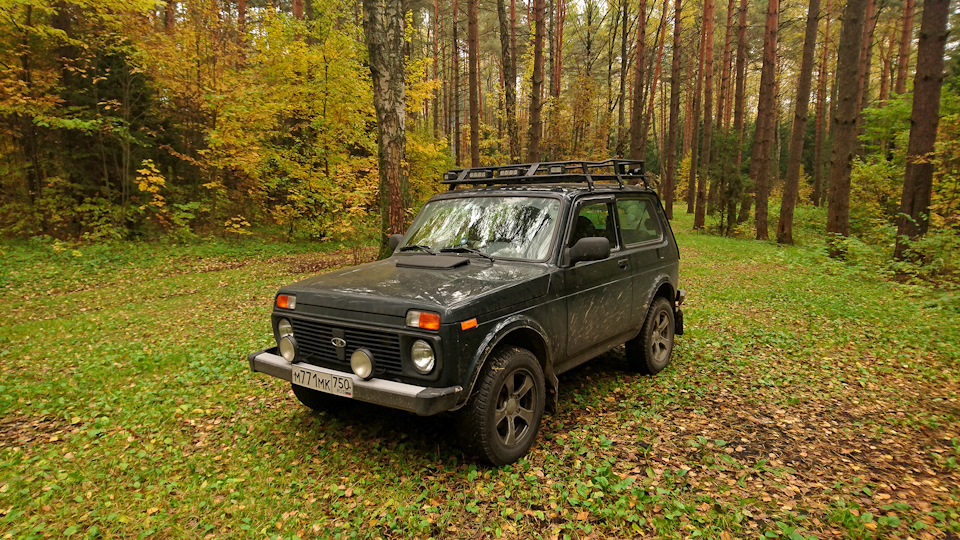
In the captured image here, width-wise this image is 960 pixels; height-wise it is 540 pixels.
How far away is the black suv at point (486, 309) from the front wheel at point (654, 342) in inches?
1.0

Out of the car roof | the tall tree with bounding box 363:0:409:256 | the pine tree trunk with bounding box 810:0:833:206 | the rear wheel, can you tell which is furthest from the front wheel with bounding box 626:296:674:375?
the pine tree trunk with bounding box 810:0:833:206

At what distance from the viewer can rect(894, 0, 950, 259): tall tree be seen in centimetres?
894

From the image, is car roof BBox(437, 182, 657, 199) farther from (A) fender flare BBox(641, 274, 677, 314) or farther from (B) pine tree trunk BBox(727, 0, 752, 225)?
(B) pine tree trunk BBox(727, 0, 752, 225)

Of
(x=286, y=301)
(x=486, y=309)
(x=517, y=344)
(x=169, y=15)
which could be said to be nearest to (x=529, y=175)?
(x=517, y=344)

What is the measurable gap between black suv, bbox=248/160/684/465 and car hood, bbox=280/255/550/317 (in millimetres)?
12

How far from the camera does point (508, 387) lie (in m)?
3.47

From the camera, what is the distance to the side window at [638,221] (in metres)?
4.96

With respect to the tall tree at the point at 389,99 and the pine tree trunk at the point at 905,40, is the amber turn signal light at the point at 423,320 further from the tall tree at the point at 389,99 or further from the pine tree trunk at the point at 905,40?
the pine tree trunk at the point at 905,40

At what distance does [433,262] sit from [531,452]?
1694mm

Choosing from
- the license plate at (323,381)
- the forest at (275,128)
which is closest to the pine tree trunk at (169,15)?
the forest at (275,128)

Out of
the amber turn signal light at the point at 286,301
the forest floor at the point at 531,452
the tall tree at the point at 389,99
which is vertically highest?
the tall tree at the point at 389,99

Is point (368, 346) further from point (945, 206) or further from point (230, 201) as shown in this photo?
point (230, 201)

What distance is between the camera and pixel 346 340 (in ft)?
10.7

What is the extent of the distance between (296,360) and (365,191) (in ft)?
28.9
